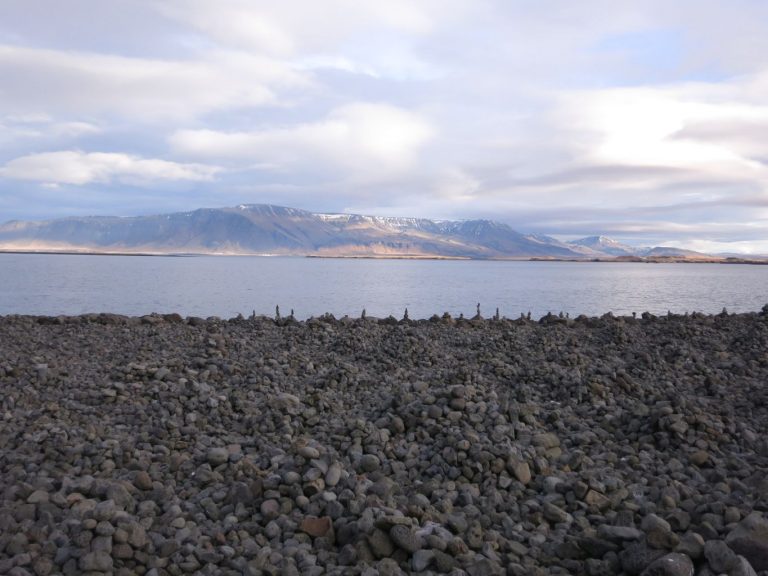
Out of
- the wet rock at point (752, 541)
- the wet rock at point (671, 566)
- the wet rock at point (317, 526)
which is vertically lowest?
the wet rock at point (317, 526)

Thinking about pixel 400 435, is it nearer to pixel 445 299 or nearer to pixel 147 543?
pixel 147 543

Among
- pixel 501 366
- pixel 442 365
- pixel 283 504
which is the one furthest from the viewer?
pixel 442 365

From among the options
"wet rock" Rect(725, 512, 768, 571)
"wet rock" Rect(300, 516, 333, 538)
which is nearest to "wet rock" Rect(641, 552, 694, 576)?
"wet rock" Rect(725, 512, 768, 571)

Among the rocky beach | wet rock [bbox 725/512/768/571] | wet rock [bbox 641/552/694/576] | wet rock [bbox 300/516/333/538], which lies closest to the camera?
Answer: wet rock [bbox 641/552/694/576]

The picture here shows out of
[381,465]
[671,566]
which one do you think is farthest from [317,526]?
[671,566]

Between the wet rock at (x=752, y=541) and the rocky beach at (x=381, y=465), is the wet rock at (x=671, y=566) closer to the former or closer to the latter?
the rocky beach at (x=381, y=465)

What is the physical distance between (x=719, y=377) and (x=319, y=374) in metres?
8.02

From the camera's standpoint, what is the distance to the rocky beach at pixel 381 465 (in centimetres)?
554

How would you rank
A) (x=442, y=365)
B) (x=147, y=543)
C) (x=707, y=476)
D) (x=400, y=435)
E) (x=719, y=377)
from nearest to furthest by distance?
(x=147, y=543) < (x=707, y=476) < (x=400, y=435) < (x=719, y=377) < (x=442, y=365)

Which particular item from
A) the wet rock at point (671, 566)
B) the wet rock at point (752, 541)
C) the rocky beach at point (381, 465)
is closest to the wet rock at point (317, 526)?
the rocky beach at point (381, 465)

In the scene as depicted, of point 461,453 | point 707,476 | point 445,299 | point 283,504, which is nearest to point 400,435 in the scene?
point 461,453

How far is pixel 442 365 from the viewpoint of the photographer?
14.9 metres

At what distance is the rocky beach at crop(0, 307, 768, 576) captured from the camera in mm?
5539

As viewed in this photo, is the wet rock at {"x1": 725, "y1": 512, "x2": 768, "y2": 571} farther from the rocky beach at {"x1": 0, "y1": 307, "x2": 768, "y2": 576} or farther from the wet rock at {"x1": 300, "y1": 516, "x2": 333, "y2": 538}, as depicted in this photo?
the wet rock at {"x1": 300, "y1": 516, "x2": 333, "y2": 538}
